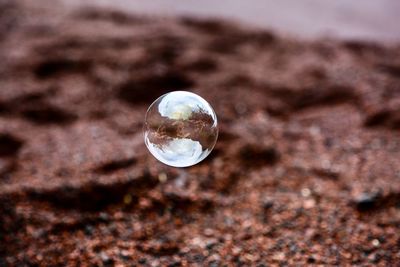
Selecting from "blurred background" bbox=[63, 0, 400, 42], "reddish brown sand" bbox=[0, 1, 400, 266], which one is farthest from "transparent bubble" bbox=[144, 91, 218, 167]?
"blurred background" bbox=[63, 0, 400, 42]

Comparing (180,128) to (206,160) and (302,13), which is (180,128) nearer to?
(206,160)

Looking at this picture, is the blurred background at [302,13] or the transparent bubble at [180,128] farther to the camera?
the blurred background at [302,13]

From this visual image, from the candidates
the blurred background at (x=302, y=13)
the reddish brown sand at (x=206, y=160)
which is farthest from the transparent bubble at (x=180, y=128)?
the blurred background at (x=302, y=13)

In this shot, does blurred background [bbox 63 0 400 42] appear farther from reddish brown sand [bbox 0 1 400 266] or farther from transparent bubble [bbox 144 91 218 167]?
transparent bubble [bbox 144 91 218 167]

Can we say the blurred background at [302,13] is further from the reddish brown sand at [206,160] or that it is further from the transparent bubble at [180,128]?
the transparent bubble at [180,128]

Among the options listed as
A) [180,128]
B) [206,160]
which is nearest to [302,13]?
[206,160]

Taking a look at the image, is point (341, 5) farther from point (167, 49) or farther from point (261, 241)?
point (261, 241)

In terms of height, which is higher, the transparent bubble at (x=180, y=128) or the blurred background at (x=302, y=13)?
the blurred background at (x=302, y=13)
